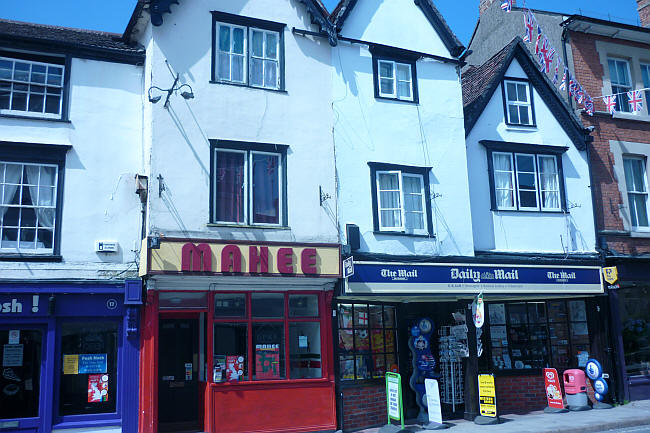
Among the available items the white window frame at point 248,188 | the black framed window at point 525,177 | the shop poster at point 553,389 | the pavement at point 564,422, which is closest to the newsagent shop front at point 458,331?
the shop poster at point 553,389

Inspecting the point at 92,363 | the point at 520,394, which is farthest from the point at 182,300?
the point at 520,394

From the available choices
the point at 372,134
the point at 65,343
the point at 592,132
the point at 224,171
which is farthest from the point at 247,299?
the point at 592,132

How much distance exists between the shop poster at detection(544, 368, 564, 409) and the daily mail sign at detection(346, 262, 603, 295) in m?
1.98

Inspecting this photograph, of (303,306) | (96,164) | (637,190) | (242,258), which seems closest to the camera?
(242,258)

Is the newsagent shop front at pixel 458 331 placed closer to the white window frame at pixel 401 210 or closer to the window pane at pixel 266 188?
the white window frame at pixel 401 210

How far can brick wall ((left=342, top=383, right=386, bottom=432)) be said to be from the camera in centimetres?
1319

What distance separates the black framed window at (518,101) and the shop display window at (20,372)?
494 inches

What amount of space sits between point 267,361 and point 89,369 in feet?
11.5

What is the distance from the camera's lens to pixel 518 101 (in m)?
16.6

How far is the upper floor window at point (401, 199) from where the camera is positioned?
14055 mm

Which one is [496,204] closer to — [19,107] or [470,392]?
[470,392]

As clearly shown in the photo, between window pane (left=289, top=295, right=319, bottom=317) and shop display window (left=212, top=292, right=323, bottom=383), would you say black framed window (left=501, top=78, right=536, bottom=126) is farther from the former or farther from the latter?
shop display window (left=212, top=292, right=323, bottom=383)

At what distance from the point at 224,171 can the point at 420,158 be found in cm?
480

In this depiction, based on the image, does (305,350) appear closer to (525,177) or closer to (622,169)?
(525,177)
